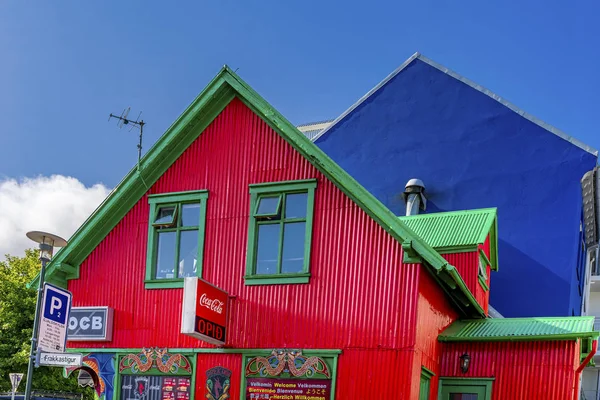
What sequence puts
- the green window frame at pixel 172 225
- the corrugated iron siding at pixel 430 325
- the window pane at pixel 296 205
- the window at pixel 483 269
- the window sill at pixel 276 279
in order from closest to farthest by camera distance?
1. the corrugated iron siding at pixel 430 325
2. the window sill at pixel 276 279
3. the window pane at pixel 296 205
4. the green window frame at pixel 172 225
5. the window at pixel 483 269

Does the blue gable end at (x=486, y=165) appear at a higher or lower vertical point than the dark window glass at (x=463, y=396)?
higher

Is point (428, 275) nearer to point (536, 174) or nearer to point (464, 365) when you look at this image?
point (464, 365)

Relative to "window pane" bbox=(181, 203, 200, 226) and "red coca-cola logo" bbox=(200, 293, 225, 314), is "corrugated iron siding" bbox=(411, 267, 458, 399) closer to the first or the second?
"red coca-cola logo" bbox=(200, 293, 225, 314)

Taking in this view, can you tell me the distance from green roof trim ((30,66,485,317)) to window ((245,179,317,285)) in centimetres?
72

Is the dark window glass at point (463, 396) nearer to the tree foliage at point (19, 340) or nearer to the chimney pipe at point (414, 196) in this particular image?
the chimney pipe at point (414, 196)

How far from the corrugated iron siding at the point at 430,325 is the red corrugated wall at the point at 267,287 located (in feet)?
1.13

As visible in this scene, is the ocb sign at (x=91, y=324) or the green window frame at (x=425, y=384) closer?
the green window frame at (x=425, y=384)

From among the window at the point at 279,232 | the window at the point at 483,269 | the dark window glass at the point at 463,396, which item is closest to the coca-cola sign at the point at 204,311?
the window at the point at 279,232

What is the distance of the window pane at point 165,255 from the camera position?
14593 millimetres

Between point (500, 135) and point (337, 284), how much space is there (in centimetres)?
1032

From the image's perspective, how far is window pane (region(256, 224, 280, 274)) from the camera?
45.0 feet

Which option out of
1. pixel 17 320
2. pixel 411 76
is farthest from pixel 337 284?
pixel 17 320

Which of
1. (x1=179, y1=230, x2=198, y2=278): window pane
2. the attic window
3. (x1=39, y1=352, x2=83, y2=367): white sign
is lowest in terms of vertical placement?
(x1=39, y1=352, x2=83, y2=367): white sign

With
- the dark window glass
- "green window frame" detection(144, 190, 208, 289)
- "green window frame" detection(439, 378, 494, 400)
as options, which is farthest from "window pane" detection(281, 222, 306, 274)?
the dark window glass
